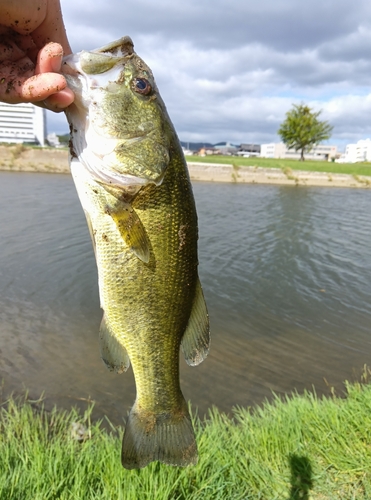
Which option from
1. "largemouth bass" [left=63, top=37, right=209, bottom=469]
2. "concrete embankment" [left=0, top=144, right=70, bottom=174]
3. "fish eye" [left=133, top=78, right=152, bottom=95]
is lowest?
"largemouth bass" [left=63, top=37, right=209, bottom=469]

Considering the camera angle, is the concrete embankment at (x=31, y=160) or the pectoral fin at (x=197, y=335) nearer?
the pectoral fin at (x=197, y=335)

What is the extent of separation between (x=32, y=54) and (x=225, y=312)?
7078 mm

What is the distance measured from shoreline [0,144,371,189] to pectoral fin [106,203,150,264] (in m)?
33.4

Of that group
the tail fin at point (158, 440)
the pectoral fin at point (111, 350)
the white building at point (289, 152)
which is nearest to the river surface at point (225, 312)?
the tail fin at point (158, 440)

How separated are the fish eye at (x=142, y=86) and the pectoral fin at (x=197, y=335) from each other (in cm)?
109

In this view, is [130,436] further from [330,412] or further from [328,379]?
[328,379]

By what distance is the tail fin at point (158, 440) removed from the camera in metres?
2.21

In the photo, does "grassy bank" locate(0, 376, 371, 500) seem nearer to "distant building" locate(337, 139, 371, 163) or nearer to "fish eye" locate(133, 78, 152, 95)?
"fish eye" locate(133, 78, 152, 95)

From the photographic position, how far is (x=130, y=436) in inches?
88.4

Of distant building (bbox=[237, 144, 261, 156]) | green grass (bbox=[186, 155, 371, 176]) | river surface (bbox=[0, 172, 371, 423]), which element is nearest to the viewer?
river surface (bbox=[0, 172, 371, 423])

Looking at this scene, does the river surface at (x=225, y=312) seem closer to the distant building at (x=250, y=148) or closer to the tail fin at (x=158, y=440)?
the tail fin at (x=158, y=440)

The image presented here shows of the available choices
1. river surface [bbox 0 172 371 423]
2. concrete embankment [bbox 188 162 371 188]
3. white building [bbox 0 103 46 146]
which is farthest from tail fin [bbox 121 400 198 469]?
white building [bbox 0 103 46 146]

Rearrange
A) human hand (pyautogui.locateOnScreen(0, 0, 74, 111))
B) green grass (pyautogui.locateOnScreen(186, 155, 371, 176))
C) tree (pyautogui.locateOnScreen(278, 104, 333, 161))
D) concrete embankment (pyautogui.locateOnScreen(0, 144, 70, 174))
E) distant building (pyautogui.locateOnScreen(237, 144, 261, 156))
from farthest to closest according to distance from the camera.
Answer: distant building (pyautogui.locateOnScreen(237, 144, 261, 156))
tree (pyautogui.locateOnScreen(278, 104, 333, 161))
green grass (pyautogui.locateOnScreen(186, 155, 371, 176))
concrete embankment (pyautogui.locateOnScreen(0, 144, 70, 174))
human hand (pyautogui.locateOnScreen(0, 0, 74, 111))

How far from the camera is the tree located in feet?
208
